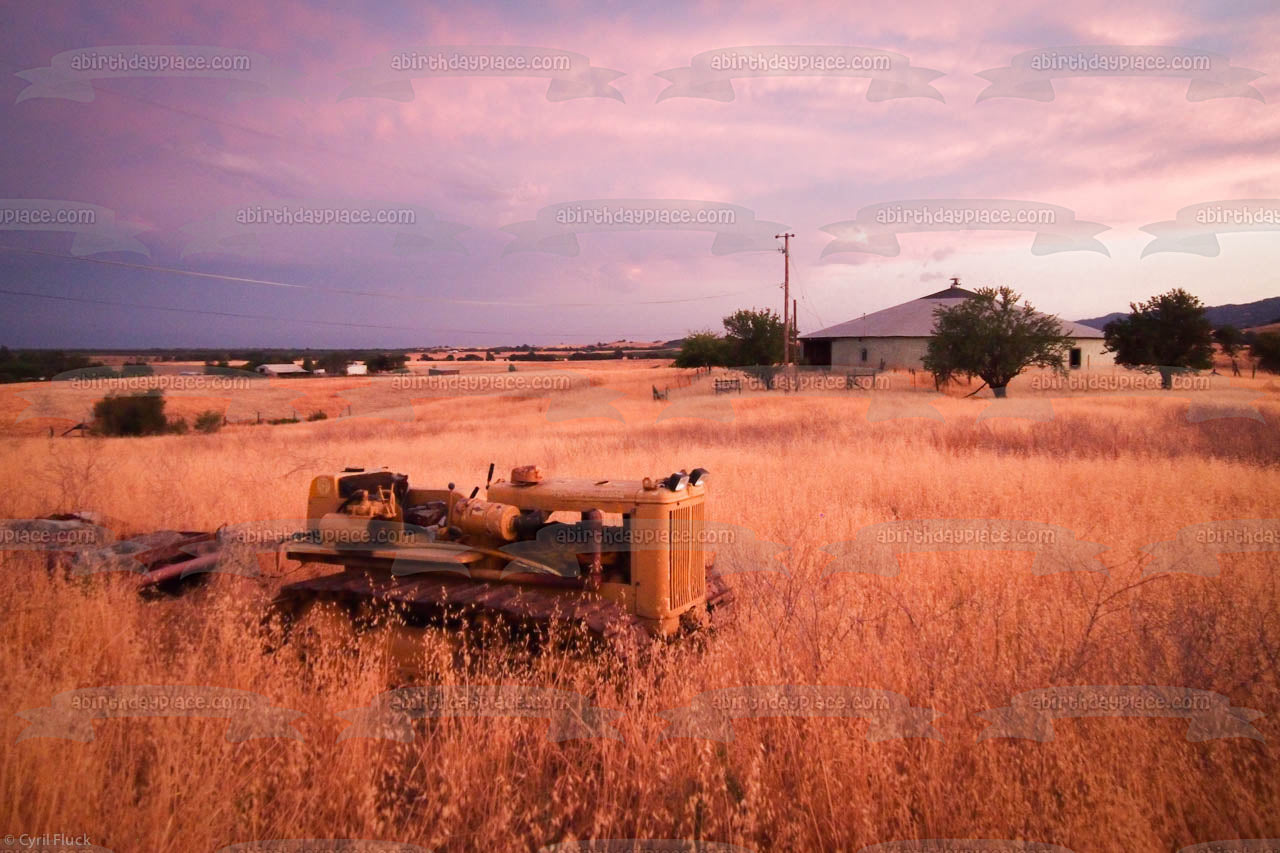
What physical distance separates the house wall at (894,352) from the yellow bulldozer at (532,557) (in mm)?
40804

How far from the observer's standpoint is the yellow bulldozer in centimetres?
405

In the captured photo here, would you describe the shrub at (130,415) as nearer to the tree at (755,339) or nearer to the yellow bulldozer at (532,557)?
the yellow bulldozer at (532,557)

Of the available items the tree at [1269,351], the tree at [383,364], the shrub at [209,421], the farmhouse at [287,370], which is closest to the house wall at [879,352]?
the tree at [1269,351]

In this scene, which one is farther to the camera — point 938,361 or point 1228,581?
point 938,361

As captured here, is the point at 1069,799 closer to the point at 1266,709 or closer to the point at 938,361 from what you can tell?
the point at 1266,709

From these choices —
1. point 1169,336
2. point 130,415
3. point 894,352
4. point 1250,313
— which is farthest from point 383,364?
point 1250,313

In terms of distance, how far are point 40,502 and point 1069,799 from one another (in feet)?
37.6

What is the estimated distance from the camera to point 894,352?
43.0m

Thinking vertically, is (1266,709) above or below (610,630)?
below

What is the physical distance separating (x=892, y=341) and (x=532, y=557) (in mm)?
43082

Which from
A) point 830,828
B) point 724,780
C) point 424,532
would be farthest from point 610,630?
point 424,532

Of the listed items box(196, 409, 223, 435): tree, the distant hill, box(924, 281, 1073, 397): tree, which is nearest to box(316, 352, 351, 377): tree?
box(196, 409, 223, 435): tree

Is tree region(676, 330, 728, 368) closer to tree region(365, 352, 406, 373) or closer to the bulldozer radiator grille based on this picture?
tree region(365, 352, 406, 373)

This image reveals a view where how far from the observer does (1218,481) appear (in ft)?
28.7
